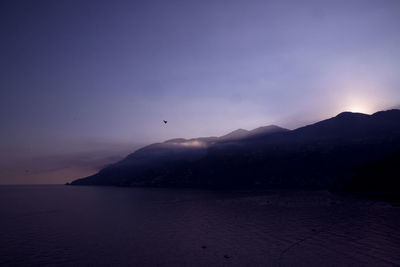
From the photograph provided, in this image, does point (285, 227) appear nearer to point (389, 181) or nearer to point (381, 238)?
point (381, 238)

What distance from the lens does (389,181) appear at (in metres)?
195

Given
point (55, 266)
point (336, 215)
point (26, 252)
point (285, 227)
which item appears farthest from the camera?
point (336, 215)

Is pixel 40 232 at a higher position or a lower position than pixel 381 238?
higher

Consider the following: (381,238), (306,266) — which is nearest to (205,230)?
(306,266)

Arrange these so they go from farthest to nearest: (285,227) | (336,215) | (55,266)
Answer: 1. (336,215)
2. (285,227)
3. (55,266)

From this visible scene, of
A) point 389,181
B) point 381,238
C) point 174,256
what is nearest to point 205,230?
point 174,256

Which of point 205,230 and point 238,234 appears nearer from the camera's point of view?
point 238,234

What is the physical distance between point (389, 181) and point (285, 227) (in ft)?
535

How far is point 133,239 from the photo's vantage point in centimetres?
6900

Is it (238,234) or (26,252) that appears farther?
(238,234)

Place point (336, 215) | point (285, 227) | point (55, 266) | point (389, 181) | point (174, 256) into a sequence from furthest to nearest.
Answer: point (389, 181), point (336, 215), point (285, 227), point (174, 256), point (55, 266)

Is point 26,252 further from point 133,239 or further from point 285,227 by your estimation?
point 285,227

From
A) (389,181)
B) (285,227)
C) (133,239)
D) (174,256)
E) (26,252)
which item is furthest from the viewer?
(389,181)

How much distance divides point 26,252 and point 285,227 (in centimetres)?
6667
